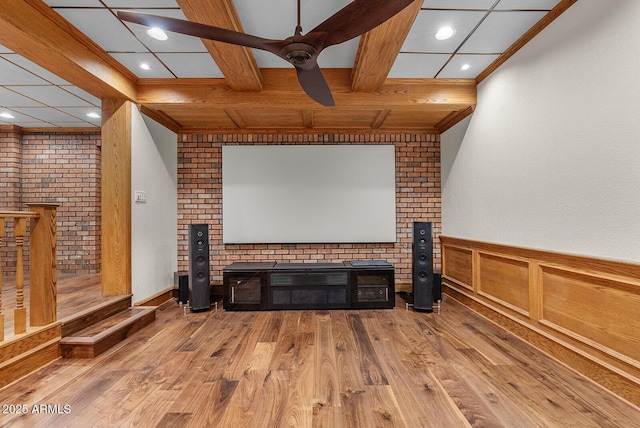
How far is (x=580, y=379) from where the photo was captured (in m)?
2.00

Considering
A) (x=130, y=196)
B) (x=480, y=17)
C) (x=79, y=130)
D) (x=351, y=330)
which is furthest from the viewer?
(x=79, y=130)

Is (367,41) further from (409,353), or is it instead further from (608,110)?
(409,353)

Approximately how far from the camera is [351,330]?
295 centimetres

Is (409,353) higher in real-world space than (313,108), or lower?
lower

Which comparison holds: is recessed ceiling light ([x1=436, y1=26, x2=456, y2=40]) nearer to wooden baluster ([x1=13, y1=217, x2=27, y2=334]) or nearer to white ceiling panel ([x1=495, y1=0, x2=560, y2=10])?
white ceiling panel ([x1=495, y1=0, x2=560, y2=10])

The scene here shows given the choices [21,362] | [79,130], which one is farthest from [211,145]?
[21,362]

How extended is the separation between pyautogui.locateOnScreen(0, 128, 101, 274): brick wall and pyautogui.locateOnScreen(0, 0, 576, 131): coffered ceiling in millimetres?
568

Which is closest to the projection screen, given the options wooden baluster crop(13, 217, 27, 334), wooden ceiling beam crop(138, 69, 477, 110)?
wooden ceiling beam crop(138, 69, 477, 110)

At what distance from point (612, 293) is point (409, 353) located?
1329 mm

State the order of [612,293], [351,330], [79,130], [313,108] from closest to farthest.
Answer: [612,293] < [351,330] < [313,108] < [79,130]

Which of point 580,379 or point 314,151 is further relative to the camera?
point 314,151

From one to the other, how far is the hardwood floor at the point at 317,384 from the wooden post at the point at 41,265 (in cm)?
40

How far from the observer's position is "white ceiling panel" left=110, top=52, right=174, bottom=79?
2.81m

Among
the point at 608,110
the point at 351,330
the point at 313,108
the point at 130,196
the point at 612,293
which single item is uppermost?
the point at 313,108
